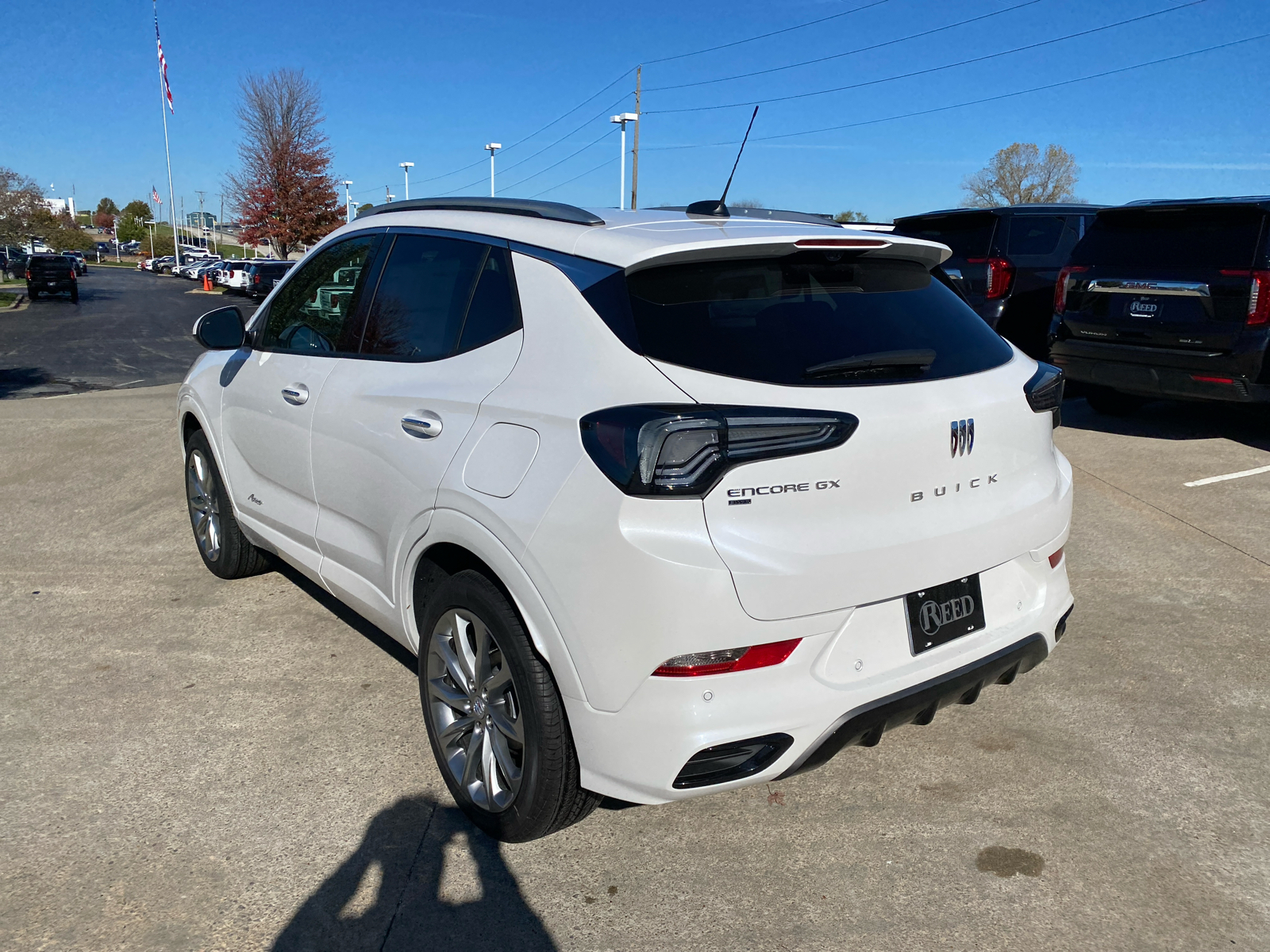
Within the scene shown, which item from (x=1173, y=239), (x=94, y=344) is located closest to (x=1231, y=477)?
(x=1173, y=239)

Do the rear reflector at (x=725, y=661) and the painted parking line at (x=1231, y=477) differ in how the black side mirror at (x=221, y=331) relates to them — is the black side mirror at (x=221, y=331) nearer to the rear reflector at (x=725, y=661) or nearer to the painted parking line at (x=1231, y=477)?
A: the rear reflector at (x=725, y=661)

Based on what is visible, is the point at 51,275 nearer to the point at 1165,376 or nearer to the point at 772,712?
the point at 1165,376

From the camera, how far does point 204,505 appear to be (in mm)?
5113

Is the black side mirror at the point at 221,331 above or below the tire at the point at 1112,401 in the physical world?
above

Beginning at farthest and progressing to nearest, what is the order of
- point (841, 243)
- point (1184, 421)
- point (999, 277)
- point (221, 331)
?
point (999, 277) → point (1184, 421) → point (221, 331) → point (841, 243)

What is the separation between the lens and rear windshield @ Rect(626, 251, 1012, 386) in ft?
8.06

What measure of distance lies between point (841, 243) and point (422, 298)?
1.40m

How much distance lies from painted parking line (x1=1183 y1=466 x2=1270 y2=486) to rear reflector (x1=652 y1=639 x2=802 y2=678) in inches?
220

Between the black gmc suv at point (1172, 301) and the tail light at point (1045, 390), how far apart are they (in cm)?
506

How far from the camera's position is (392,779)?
3.23 m

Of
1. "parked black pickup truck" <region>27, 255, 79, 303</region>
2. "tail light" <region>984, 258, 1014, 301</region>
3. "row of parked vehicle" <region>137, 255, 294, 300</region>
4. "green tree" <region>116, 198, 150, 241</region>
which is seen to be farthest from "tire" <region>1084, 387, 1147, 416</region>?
"green tree" <region>116, 198, 150, 241</region>

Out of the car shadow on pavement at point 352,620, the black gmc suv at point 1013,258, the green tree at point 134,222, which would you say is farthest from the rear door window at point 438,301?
the green tree at point 134,222

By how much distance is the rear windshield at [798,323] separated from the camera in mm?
2457

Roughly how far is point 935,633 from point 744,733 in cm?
63
